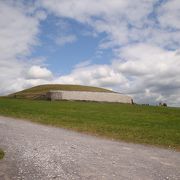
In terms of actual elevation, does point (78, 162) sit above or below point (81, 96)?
below

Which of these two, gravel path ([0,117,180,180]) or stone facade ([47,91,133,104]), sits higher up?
stone facade ([47,91,133,104])

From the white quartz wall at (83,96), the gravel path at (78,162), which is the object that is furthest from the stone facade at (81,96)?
the gravel path at (78,162)

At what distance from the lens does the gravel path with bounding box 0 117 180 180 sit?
477 inches

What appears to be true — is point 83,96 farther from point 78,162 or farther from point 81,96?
point 78,162

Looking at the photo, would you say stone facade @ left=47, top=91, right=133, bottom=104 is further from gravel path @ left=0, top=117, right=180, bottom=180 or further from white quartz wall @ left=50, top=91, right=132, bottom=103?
gravel path @ left=0, top=117, right=180, bottom=180

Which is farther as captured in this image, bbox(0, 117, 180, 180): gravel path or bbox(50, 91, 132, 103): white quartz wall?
bbox(50, 91, 132, 103): white quartz wall

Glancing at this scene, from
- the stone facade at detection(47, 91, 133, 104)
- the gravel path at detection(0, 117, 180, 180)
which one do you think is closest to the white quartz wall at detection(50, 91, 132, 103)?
the stone facade at detection(47, 91, 133, 104)

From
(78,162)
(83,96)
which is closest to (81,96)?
(83,96)

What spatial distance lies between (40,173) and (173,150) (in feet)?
38.6

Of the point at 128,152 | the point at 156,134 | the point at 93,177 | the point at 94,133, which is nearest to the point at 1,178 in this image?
the point at 93,177

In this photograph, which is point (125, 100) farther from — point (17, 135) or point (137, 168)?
point (137, 168)

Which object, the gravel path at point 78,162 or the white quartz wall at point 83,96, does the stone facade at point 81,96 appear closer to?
the white quartz wall at point 83,96

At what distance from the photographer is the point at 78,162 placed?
46.3 ft

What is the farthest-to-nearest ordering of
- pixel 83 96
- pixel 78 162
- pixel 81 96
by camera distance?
pixel 83 96
pixel 81 96
pixel 78 162
